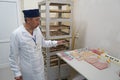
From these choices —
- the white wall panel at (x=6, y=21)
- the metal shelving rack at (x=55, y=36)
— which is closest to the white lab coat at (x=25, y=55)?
the metal shelving rack at (x=55, y=36)

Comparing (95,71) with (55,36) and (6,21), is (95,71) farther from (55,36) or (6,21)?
(6,21)

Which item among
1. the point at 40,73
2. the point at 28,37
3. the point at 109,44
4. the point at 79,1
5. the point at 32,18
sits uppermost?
the point at 79,1

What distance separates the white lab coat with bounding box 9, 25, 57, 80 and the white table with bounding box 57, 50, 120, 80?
488mm

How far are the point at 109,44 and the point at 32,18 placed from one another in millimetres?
1213

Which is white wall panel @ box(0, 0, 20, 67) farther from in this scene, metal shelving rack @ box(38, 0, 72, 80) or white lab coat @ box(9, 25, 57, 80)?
white lab coat @ box(9, 25, 57, 80)

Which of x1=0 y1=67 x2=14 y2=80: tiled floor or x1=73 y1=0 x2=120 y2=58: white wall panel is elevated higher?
x1=73 y1=0 x2=120 y2=58: white wall panel

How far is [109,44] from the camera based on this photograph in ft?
5.96

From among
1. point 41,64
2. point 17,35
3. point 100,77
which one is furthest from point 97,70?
point 17,35

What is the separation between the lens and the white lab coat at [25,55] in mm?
1378

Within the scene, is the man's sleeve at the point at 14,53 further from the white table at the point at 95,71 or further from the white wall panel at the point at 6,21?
the white wall panel at the point at 6,21

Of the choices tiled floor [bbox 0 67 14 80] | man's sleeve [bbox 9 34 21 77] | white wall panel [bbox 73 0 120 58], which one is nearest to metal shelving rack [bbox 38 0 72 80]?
white wall panel [bbox 73 0 120 58]

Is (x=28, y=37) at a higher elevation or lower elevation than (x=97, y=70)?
higher

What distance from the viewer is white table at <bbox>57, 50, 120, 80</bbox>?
129 centimetres

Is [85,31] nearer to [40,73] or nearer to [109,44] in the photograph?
[109,44]
